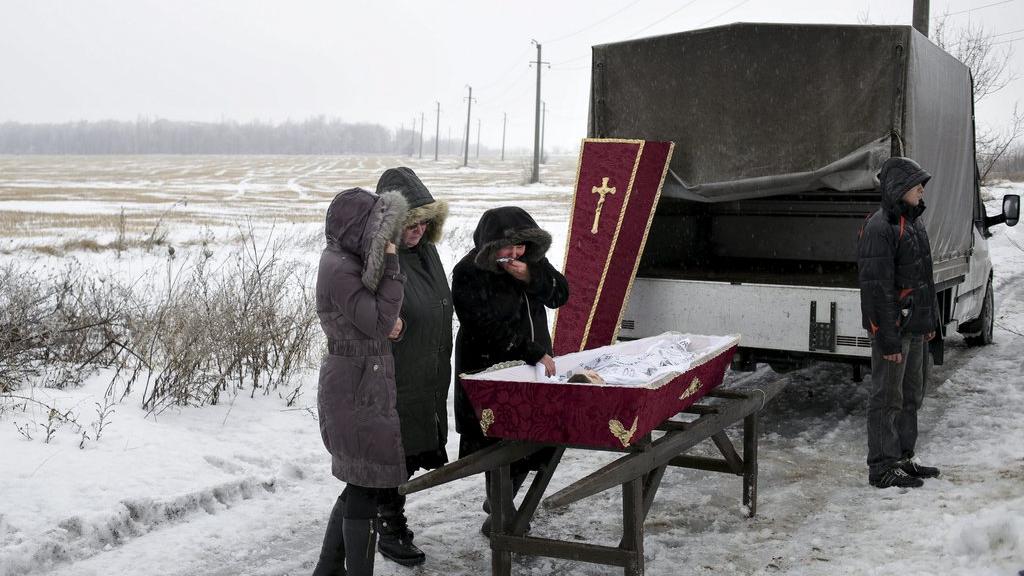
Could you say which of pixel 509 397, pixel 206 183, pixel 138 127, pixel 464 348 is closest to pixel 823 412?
pixel 464 348

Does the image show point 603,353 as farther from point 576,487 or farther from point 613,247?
point 613,247

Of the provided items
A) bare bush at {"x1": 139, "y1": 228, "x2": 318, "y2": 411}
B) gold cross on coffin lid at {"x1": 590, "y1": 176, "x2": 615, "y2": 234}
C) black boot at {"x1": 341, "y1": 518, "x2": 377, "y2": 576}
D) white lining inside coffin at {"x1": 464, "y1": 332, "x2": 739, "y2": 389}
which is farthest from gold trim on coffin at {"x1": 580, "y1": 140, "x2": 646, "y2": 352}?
black boot at {"x1": 341, "y1": 518, "x2": 377, "y2": 576}

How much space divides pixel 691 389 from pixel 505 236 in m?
1.13

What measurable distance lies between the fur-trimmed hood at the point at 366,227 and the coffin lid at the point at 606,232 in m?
3.64

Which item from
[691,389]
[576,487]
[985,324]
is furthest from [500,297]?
[985,324]

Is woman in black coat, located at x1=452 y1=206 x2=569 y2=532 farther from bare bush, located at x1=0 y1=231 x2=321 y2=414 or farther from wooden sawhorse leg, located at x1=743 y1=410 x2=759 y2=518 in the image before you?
bare bush, located at x1=0 y1=231 x2=321 y2=414

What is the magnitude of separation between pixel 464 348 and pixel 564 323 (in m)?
2.71

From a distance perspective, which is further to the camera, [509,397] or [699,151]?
[699,151]

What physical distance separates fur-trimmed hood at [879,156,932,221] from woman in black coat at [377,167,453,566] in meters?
2.79

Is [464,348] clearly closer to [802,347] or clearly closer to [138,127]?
[802,347]

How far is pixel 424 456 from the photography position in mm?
4355

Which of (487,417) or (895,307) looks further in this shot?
(895,307)

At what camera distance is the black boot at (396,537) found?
4.56 meters

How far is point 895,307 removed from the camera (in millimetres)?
5609
